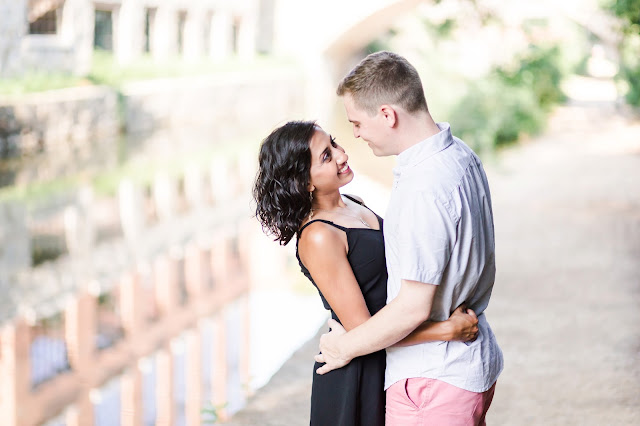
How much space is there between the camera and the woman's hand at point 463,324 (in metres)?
1.69

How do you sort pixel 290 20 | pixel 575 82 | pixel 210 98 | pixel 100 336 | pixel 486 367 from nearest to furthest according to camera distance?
pixel 486 367 → pixel 100 336 → pixel 210 98 → pixel 290 20 → pixel 575 82

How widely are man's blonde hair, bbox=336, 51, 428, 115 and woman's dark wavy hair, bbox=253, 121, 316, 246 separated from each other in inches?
8.2

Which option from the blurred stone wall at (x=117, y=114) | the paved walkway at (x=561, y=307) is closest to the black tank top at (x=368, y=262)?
the paved walkway at (x=561, y=307)

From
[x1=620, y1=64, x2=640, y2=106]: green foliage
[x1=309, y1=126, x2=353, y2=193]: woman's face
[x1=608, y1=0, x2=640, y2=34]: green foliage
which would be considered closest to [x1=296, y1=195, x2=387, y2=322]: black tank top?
[x1=309, y1=126, x2=353, y2=193]: woman's face

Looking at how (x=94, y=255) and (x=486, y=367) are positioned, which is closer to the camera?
(x=486, y=367)

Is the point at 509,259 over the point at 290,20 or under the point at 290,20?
under

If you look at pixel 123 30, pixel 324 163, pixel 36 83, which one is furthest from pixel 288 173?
pixel 123 30

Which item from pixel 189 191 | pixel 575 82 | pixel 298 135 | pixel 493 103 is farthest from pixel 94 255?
pixel 575 82

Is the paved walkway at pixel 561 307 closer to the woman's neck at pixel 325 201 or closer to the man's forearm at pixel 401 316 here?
the woman's neck at pixel 325 201

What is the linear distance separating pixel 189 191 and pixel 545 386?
690 cm

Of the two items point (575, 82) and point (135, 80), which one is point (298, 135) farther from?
point (575, 82)

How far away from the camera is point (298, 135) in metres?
1.82

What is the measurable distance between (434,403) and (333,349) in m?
0.23

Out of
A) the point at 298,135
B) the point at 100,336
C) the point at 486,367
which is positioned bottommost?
the point at 100,336
